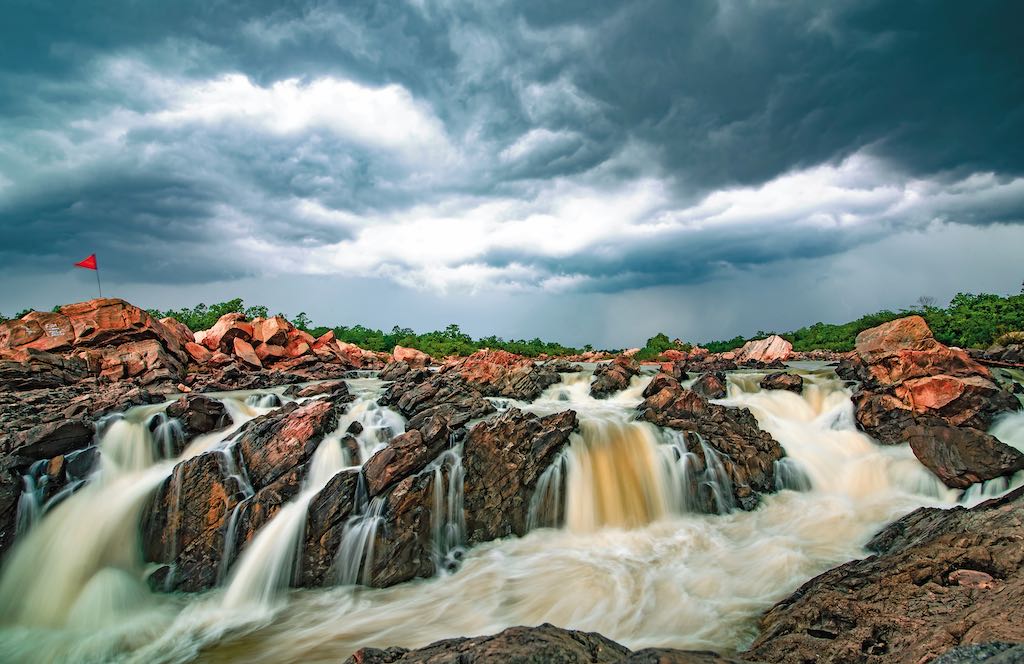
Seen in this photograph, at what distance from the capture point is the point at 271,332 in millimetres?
33438

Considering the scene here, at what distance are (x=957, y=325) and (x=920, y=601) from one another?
3775 cm

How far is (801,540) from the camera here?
34.4 ft

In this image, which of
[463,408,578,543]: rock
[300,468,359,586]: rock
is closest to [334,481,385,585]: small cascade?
[300,468,359,586]: rock

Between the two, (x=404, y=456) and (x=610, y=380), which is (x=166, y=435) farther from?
(x=610, y=380)

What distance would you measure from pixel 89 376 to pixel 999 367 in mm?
41130

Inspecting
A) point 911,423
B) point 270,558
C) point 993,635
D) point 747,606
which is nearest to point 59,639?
point 270,558

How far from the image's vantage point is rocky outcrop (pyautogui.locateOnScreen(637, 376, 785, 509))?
42.2 feet

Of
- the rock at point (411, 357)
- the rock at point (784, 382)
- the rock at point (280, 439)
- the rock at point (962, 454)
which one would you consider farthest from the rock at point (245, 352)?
the rock at point (962, 454)

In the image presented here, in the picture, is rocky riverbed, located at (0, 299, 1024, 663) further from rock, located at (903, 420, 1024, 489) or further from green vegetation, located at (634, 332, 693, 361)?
green vegetation, located at (634, 332, 693, 361)

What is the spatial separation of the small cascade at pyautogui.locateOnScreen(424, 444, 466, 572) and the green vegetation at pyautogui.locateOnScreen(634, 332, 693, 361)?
33530 mm

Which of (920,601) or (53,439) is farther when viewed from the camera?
(53,439)

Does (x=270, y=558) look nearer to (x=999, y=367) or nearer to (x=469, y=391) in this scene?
(x=469, y=391)

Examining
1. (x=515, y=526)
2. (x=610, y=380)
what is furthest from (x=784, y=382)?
(x=515, y=526)

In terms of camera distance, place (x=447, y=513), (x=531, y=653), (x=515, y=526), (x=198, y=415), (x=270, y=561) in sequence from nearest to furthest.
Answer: (x=531, y=653)
(x=270, y=561)
(x=447, y=513)
(x=515, y=526)
(x=198, y=415)
